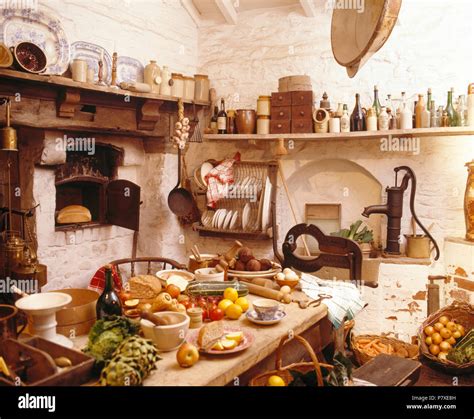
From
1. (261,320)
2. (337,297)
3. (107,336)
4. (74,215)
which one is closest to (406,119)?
(337,297)

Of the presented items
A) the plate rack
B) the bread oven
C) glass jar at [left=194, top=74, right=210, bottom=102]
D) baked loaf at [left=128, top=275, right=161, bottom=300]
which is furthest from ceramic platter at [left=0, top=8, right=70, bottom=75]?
baked loaf at [left=128, top=275, right=161, bottom=300]

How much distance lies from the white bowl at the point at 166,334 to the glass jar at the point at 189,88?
11.0 ft

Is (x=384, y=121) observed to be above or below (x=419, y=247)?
above

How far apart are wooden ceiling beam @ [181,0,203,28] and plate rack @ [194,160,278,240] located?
5.51 ft

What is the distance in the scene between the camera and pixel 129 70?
462 centimetres

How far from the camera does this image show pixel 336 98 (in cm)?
479

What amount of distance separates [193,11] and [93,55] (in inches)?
58.5

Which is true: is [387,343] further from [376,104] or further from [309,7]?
[309,7]

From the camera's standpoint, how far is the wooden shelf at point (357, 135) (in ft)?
13.5

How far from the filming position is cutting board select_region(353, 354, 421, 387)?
2.25 meters

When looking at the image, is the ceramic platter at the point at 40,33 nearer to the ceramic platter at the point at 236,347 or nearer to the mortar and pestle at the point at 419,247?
the ceramic platter at the point at 236,347

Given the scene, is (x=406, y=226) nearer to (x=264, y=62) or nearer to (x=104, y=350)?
(x=264, y=62)

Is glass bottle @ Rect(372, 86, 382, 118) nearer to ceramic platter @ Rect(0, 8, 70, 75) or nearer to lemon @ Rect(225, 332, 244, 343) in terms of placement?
ceramic platter @ Rect(0, 8, 70, 75)

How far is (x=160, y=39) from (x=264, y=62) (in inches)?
43.7
